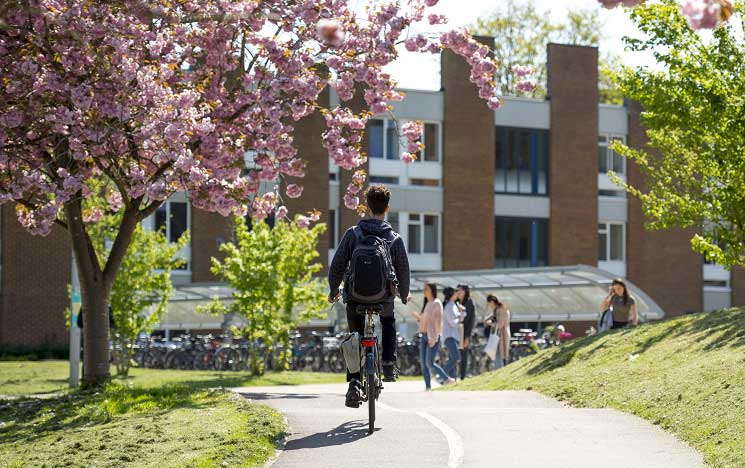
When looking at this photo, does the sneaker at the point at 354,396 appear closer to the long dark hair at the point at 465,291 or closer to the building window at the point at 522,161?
the long dark hair at the point at 465,291

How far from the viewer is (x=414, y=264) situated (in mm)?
48219

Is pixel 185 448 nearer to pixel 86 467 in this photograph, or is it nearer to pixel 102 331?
pixel 86 467

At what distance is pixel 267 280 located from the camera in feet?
92.2

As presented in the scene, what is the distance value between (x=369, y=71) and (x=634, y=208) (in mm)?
39426

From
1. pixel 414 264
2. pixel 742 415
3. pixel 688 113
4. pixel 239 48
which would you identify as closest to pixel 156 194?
pixel 239 48

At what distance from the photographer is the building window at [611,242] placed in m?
51.8

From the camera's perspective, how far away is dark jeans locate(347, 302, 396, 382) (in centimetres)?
992

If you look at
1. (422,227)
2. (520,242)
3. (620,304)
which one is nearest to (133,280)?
(620,304)

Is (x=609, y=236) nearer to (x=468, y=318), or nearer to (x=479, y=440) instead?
(x=468, y=318)

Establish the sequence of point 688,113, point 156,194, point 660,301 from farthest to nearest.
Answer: point 660,301 < point 688,113 < point 156,194

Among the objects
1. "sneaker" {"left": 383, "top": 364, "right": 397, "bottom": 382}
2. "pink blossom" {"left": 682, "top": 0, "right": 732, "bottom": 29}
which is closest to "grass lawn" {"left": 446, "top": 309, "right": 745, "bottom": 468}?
"sneaker" {"left": 383, "top": 364, "right": 397, "bottom": 382}

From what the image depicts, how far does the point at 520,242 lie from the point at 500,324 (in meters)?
24.9

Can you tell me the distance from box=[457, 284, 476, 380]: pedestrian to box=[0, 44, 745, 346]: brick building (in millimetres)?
22049

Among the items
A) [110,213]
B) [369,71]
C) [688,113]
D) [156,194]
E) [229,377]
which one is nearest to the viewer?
[156,194]
